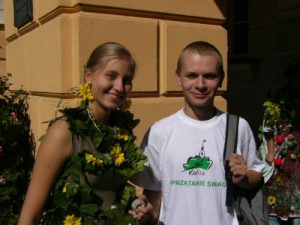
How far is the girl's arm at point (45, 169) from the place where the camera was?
5.62 ft

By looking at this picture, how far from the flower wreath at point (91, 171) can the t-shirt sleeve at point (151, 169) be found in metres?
0.06

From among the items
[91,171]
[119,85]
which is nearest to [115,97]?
[119,85]

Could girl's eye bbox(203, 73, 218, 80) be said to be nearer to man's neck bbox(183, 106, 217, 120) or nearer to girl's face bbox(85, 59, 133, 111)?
man's neck bbox(183, 106, 217, 120)

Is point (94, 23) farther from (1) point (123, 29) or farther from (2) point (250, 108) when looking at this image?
(2) point (250, 108)

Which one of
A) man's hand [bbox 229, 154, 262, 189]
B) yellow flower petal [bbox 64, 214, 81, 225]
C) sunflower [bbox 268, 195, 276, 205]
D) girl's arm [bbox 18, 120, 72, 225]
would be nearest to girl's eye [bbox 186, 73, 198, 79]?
man's hand [bbox 229, 154, 262, 189]

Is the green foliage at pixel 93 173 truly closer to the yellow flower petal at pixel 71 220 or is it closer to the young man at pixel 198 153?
the yellow flower petal at pixel 71 220

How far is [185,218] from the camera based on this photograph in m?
1.85

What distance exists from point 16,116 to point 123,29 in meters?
1.64

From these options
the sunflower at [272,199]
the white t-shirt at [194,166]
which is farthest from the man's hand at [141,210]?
the sunflower at [272,199]

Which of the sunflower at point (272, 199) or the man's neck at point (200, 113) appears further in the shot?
the sunflower at point (272, 199)

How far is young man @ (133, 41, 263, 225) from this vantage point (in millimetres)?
1837

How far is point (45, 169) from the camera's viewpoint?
1714 millimetres

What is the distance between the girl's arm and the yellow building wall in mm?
1209

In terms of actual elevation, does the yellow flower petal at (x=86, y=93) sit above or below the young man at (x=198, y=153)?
above
